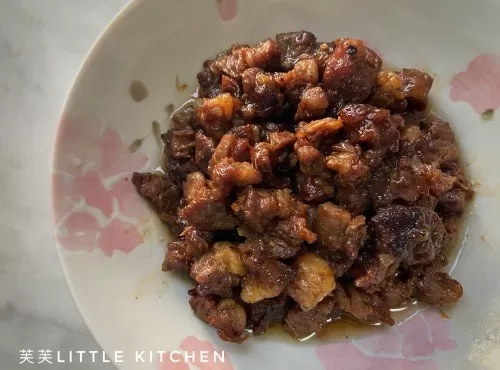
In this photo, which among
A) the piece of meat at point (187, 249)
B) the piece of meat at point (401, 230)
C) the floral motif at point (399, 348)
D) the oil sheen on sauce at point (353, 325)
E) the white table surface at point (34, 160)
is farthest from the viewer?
the white table surface at point (34, 160)

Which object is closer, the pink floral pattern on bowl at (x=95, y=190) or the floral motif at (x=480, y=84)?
the pink floral pattern on bowl at (x=95, y=190)

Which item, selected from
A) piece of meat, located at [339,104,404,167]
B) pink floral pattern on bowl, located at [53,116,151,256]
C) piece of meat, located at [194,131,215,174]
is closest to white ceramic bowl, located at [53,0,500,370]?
pink floral pattern on bowl, located at [53,116,151,256]

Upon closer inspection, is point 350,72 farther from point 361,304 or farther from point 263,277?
point 361,304

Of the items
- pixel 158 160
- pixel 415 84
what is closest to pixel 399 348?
pixel 415 84

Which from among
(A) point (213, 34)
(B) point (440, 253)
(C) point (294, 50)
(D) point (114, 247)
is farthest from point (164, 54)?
(B) point (440, 253)

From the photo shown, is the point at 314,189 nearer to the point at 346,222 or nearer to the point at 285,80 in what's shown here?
the point at 346,222

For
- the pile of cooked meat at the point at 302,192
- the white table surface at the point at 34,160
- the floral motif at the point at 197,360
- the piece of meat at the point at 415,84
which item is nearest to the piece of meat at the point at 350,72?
the pile of cooked meat at the point at 302,192

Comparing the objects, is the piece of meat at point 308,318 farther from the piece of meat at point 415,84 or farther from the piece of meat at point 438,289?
the piece of meat at point 415,84
